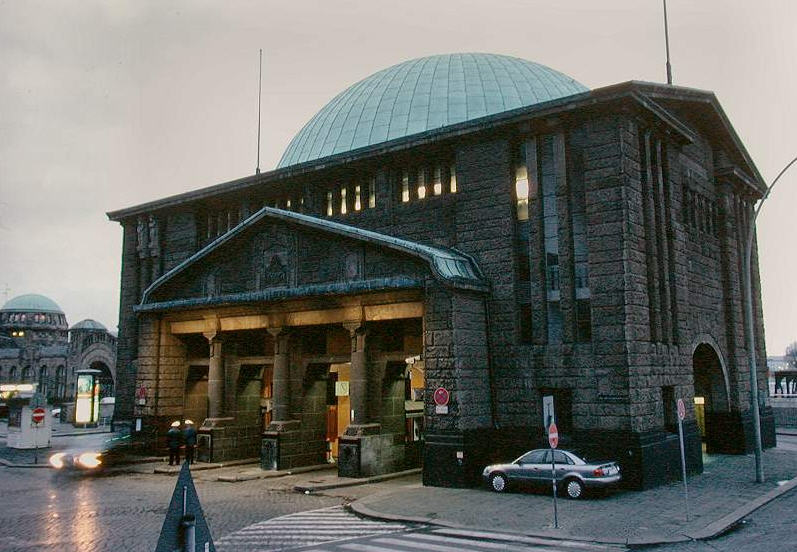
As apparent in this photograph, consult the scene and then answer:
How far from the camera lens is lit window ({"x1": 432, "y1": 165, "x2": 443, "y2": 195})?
3016 cm

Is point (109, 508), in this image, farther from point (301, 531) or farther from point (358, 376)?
point (358, 376)

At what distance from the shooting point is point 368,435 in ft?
90.4

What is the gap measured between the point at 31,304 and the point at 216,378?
10384 centimetres

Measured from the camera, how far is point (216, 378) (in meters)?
33.3

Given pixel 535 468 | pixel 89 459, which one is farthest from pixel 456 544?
pixel 89 459

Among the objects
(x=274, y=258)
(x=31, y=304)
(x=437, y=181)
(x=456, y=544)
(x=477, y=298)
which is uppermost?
(x=31, y=304)

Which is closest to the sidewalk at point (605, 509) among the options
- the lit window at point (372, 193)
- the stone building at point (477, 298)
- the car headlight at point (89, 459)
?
the stone building at point (477, 298)

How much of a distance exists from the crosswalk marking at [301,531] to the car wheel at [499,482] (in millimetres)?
5466

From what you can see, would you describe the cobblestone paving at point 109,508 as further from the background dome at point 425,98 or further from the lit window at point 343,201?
the background dome at point 425,98

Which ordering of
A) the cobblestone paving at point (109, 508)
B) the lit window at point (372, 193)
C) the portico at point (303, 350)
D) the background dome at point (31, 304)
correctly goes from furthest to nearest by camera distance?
the background dome at point (31, 304) → the lit window at point (372, 193) → the portico at point (303, 350) → the cobblestone paving at point (109, 508)

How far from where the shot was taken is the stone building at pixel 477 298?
25109mm

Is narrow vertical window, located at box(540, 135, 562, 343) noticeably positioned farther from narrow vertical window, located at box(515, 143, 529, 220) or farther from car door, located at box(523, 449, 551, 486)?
car door, located at box(523, 449, 551, 486)

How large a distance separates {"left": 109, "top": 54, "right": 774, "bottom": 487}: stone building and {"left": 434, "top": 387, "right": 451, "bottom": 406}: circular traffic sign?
1.8 inches

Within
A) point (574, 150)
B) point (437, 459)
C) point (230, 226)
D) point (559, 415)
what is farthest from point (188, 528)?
point (230, 226)
